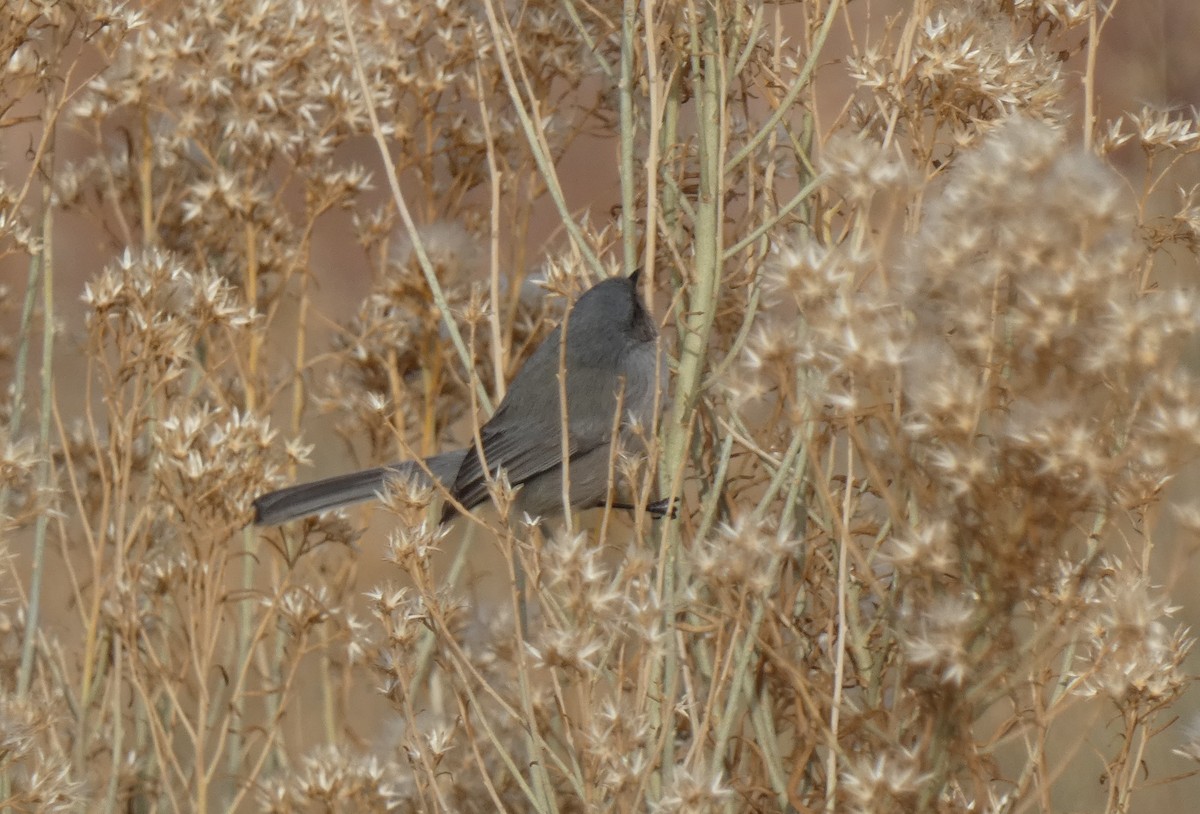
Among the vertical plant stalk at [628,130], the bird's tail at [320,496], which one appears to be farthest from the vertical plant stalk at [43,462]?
the vertical plant stalk at [628,130]

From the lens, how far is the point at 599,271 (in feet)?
7.91

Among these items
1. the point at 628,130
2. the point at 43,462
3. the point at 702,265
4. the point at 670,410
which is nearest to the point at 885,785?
the point at 702,265

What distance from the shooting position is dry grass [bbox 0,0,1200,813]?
1576mm

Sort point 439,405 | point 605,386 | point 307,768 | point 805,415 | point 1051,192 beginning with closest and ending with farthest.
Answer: point 1051,192 → point 805,415 → point 307,768 → point 439,405 → point 605,386

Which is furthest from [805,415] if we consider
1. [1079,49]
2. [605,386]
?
[605,386]

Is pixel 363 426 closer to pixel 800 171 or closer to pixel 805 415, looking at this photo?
pixel 800 171

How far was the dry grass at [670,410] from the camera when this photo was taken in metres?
1.58

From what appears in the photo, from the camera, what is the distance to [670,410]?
2529mm

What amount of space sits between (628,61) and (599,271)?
1.19 ft

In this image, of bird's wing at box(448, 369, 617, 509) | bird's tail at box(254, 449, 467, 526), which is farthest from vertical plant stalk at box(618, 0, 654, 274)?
bird's wing at box(448, 369, 617, 509)

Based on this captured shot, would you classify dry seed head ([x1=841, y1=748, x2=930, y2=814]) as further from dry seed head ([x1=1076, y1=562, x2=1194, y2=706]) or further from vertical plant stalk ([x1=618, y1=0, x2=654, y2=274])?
vertical plant stalk ([x1=618, y1=0, x2=654, y2=274])

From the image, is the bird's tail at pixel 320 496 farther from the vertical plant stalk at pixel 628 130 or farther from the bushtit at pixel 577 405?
the vertical plant stalk at pixel 628 130

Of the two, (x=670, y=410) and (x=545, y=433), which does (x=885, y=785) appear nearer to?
(x=670, y=410)

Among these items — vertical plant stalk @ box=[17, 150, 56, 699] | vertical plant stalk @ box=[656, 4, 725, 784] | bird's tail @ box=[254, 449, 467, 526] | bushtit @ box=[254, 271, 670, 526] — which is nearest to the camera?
vertical plant stalk @ box=[656, 4, 725, 784]
